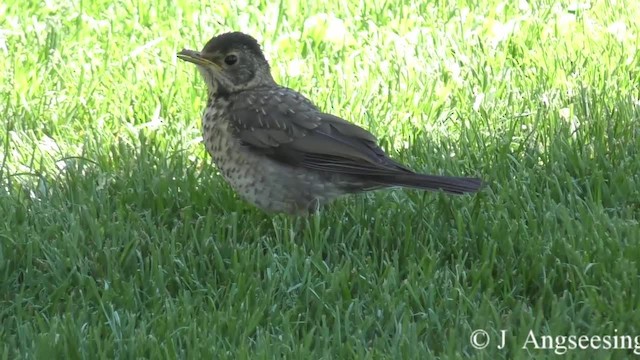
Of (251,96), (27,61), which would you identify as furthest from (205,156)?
(27,61)

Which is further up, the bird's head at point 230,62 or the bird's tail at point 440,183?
the bird's head at point 230,62

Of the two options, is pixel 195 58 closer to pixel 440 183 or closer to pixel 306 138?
pixel 306 138

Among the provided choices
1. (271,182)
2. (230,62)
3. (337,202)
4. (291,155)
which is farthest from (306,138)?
(230,62)

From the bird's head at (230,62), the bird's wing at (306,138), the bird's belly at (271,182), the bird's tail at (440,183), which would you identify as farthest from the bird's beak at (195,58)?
the bird's tail at (440,183)

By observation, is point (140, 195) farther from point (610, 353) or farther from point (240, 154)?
point (610, 353)

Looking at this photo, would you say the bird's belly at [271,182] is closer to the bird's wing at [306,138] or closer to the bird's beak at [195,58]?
the bird's wing at [306,138]

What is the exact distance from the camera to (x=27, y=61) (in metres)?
7.51

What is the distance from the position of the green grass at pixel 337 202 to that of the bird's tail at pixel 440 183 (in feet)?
0.68

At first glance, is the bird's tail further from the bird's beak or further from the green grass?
the bird's beak

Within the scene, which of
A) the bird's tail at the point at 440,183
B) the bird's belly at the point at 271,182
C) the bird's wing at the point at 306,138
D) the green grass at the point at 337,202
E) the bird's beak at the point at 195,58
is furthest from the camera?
the bird's beak at the point at 195,58

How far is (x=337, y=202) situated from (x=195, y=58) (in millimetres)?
1001

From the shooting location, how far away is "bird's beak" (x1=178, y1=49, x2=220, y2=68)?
236 inches

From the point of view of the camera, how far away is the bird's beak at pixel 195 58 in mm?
5988

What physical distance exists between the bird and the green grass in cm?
14
